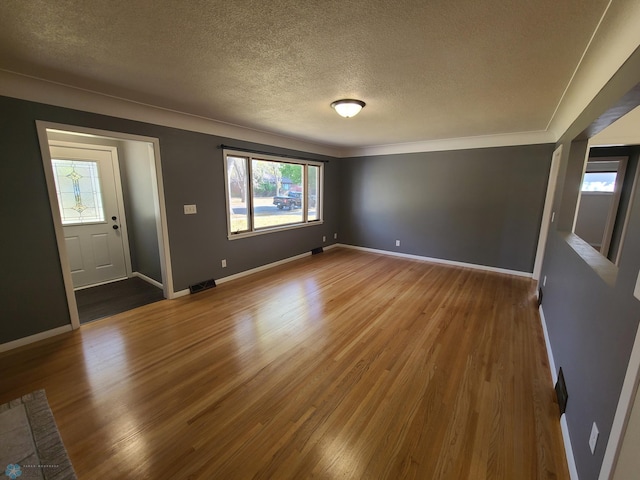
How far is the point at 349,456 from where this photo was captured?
57.9 inches

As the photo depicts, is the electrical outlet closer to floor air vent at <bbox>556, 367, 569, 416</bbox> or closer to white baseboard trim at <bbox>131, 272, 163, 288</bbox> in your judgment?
floor air vent at <bbox>556, 367, 569, 416</bbox>

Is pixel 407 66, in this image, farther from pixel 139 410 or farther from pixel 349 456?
pixel 139 410

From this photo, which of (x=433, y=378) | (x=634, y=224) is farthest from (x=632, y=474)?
(x=433, y=378)

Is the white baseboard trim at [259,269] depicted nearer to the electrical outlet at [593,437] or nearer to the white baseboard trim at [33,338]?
the white baseboard trim at [33,338]

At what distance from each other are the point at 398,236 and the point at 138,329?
4.90 metres

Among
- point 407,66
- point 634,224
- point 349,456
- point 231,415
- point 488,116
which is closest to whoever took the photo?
point 634,224

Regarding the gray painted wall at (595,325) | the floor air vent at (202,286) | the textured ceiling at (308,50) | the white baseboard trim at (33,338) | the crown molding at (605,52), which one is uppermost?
the textured ceiling at (308,50)

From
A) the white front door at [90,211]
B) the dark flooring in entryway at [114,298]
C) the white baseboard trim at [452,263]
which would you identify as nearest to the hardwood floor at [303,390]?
the dark flooring in entryway at [114,298]

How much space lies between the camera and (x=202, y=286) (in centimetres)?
387

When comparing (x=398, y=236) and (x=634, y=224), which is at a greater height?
(x=634, y=224)

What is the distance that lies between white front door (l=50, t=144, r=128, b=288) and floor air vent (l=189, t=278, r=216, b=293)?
5.24 ft

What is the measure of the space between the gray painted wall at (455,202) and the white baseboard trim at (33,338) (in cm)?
534

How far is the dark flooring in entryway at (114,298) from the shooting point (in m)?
3.21

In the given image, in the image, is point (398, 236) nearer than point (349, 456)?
No
